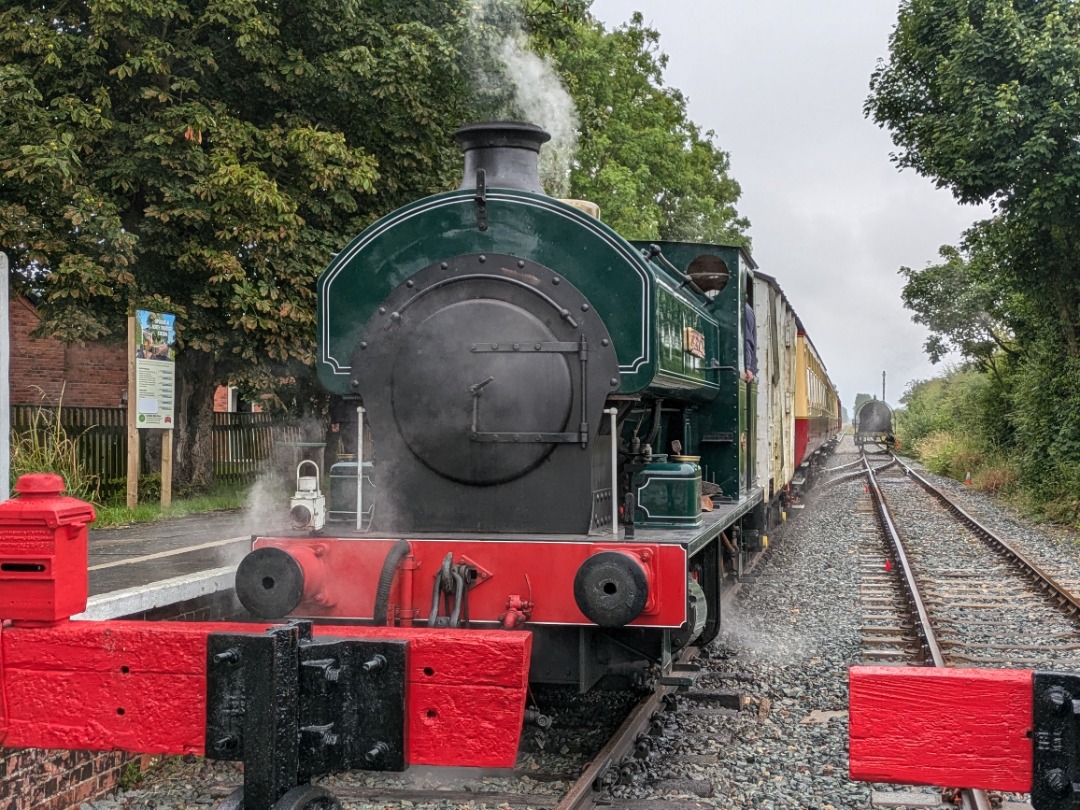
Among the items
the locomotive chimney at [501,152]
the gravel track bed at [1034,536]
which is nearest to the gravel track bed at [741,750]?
the locomotive chimney at [501,152]

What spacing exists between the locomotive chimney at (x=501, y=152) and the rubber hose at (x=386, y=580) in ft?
6.08

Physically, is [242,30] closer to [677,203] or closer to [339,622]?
[339,622]

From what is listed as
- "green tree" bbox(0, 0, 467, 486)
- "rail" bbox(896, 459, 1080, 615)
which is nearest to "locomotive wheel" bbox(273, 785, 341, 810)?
"rail" bbox(896, 459, 1080, 615)

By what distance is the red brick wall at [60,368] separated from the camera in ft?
70.4

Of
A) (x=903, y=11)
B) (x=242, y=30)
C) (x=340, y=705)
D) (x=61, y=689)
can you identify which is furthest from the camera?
(x=903, y=11)

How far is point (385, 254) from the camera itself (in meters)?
5.40

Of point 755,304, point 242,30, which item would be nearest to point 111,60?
point 242,30

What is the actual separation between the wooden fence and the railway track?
8.81 metres

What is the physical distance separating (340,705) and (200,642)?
0.45 meters

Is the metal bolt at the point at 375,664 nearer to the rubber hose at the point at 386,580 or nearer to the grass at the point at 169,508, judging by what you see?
the rubber hose at the point at 386,580

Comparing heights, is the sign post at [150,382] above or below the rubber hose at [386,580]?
above

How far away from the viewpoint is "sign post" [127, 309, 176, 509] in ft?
40.9

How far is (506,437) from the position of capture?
201 inches

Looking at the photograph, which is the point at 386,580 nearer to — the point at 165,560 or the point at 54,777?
the point at 54,777
